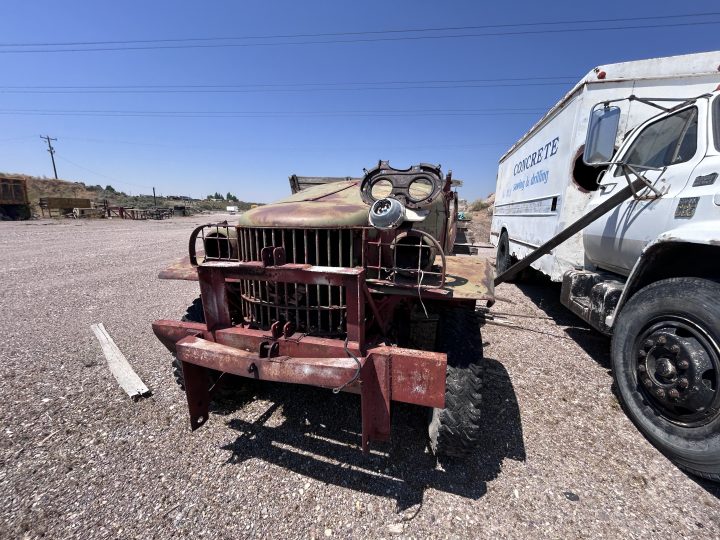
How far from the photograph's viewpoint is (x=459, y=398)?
7.59 ft

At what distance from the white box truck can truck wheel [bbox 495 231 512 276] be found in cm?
296

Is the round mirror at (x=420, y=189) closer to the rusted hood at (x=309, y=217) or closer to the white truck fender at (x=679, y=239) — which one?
the rusted hood at (x=309, y=217)

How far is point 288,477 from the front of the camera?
89.9 inches

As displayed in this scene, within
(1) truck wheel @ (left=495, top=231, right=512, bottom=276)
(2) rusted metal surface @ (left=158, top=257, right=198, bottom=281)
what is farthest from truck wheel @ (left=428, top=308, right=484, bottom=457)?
(1) truck wheel @ (left=495, top=231, right=512, bottom=276)

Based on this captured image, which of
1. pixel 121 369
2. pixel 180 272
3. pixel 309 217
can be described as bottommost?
pixel 121 369

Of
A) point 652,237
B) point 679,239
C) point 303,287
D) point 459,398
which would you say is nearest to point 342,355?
A: point 303,287

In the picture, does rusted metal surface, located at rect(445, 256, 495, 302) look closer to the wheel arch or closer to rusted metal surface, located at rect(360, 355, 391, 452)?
rusted metal surface, located at rect(360, 355, 391, 452)

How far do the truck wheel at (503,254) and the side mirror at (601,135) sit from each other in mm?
4609

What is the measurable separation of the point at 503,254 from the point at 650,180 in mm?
5251

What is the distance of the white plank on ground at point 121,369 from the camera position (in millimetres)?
3170

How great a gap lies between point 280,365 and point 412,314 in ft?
4.00

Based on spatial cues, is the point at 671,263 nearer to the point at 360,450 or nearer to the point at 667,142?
the point at 667,142

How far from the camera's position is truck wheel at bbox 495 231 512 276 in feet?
25.5

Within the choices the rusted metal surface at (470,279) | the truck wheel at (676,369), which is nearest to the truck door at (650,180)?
the truck wheel at (676,369)
